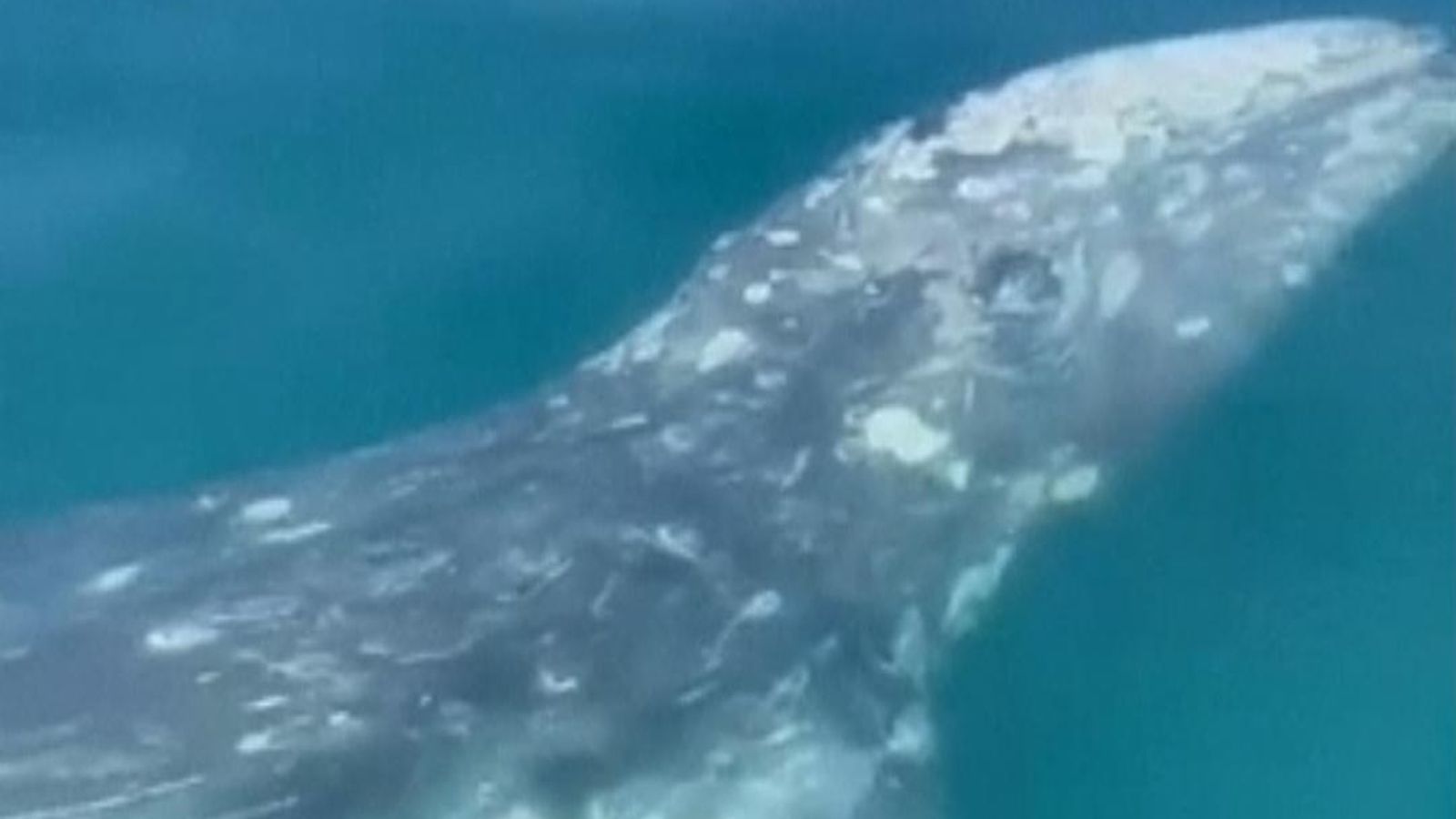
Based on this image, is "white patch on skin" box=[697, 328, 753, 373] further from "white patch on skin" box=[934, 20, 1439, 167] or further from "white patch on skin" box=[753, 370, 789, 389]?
"white patch on skin" box=[934, 20, 1439, 167]

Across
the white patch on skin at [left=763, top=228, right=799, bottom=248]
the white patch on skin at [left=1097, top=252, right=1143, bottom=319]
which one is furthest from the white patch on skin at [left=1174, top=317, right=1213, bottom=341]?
the white patch on skin at [left=763, top=228, right=799, bottom=248]

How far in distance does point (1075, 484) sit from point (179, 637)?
86.7 inches

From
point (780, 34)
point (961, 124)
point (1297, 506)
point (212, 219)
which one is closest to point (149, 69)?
point (212, 219)

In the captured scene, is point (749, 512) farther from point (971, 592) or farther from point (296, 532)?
point (296, 532)

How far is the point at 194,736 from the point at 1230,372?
2.94 meters

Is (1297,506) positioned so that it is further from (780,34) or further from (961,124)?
(780,34)

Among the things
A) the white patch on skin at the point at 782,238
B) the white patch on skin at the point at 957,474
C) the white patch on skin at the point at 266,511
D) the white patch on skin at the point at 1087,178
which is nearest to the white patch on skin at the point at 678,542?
the white patch on skin at the point at 957,474

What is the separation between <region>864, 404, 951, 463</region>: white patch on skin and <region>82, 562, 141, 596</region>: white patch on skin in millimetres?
1616

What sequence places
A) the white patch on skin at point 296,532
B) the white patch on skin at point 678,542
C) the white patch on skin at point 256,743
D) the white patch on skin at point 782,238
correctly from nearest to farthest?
the white patch on skin at point 256,743, the white patch on skin at point 296,532, the white patch on skin at point 678,542, the white patch on skin at point 782,238

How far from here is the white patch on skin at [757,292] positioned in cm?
845

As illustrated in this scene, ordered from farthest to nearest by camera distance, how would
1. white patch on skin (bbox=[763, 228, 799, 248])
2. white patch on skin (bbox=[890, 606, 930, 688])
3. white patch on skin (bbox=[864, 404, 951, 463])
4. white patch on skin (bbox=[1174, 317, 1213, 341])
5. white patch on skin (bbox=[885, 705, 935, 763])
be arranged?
1. white patch on skin (bbox=[1174, 317, 1213, 341])
2. white patch on skin (bbox=[763, 228, 799, 248])
3. white patch on skin (bbox=[864, 404, 951, 463])
4. white patch on skin (bbox=[890, 606, 930, 688])
5. white patch on skin (bbox=[885, 705, 935, 763])

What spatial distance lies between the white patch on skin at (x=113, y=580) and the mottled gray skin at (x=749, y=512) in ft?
0.03

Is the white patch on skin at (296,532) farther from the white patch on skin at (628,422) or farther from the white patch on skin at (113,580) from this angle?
the white patch on skin at (628,422)

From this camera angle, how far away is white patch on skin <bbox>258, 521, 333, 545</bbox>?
7.80 m
